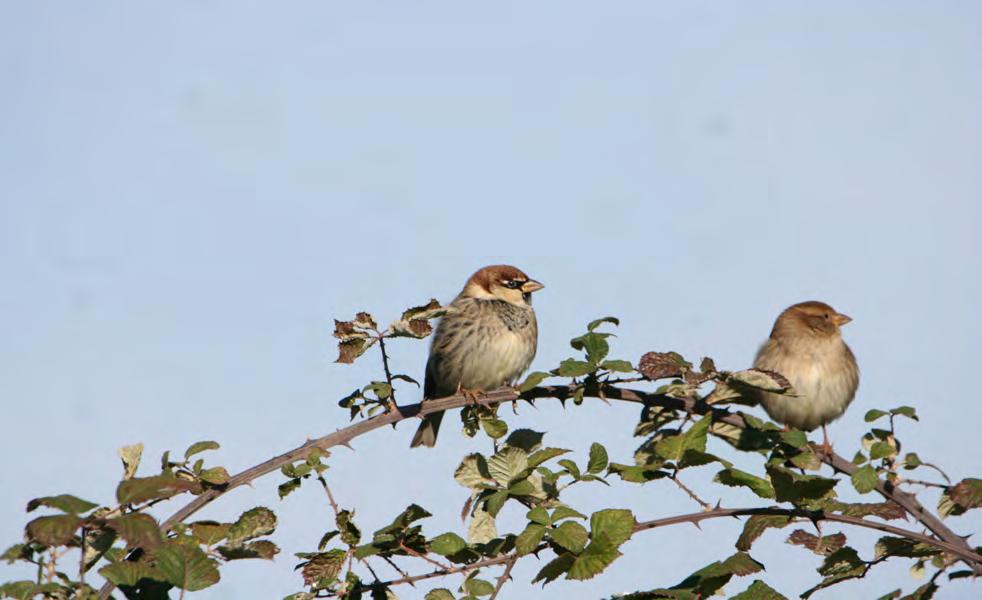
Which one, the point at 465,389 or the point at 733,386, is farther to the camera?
the point at 465,389

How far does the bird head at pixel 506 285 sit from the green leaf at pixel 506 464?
3798 millimetres

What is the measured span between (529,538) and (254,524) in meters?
0.82

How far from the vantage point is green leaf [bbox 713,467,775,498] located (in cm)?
314

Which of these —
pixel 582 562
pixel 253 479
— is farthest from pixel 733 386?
pixel 253 479

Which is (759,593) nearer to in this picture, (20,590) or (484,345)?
(20,590)

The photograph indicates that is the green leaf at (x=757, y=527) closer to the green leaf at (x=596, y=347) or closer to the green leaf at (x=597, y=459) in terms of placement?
the green leaf at (x=597, y=459)

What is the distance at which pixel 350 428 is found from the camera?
3.42m

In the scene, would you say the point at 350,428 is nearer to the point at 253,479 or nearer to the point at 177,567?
the point at 253,479

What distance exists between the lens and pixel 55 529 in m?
2.41

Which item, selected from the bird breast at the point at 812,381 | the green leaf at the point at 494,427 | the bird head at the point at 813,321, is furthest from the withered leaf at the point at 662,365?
the bird head at the point at 813,321

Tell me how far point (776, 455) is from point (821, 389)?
243 cm

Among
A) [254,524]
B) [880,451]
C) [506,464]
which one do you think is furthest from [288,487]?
[880,451]

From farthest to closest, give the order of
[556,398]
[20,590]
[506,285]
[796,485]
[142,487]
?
[506,285], [556,398], [796,485], [20,590], [142,487]

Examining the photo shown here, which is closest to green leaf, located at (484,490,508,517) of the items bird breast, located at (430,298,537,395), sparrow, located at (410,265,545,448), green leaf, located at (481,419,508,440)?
green leaf, located at (481,419,508,440)
